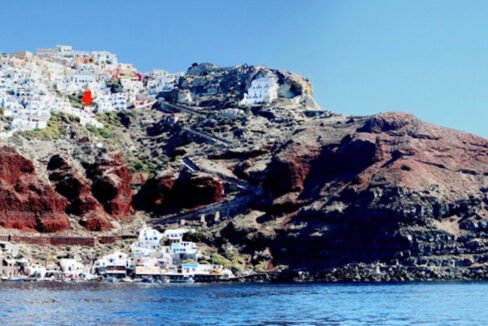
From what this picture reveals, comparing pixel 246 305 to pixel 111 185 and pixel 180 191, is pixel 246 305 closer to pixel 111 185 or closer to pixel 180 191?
pixel 111 185

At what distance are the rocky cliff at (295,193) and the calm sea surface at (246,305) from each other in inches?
722

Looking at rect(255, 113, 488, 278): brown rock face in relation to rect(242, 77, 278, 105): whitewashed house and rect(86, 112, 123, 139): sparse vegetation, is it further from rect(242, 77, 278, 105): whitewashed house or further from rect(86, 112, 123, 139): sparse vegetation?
rect(86, 112, 123, 139): sparse vegetation

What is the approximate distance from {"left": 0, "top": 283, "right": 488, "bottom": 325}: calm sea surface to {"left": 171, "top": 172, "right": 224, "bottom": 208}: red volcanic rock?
41.7 meters

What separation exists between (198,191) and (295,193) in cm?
1701

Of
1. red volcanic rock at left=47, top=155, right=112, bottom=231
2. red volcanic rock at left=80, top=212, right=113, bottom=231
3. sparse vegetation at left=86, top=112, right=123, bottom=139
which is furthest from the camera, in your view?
sparse vegetation at left=86, top=112, right=123, bottom=139

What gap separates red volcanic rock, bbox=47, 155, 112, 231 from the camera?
479 feet

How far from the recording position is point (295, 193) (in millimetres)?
149625

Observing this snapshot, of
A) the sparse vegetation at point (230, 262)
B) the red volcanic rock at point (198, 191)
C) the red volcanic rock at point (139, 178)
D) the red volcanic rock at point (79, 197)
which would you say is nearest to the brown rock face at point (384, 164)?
the red volcanic rock at point (198, 191)

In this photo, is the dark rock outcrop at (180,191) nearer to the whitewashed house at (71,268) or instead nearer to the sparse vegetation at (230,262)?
the sparse vegetation at (230,262)

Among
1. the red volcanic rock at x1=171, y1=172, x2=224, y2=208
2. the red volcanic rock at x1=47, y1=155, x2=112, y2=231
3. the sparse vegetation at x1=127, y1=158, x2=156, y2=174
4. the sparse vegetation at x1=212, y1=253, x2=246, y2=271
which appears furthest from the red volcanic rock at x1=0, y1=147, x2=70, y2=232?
the sparse vegetation at x1=127, y1=158, x2=156, y2=174

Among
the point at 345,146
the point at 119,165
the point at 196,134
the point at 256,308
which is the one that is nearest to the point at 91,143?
the point at 119,165

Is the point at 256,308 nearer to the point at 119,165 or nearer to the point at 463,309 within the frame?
the point at 463,309

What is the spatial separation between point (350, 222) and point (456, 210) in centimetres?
1592

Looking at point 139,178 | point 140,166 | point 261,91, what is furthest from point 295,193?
point 261,91
